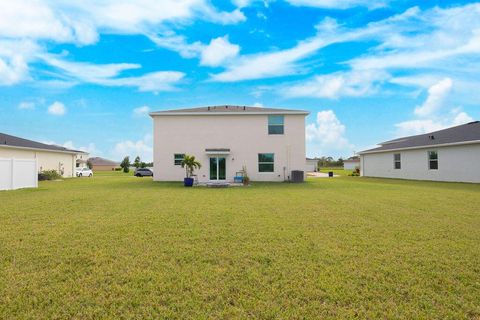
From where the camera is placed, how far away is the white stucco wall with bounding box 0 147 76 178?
77.4 ft

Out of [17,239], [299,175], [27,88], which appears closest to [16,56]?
[27,88]

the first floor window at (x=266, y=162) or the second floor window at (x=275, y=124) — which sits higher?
the second floor window at (x=275, y=124)

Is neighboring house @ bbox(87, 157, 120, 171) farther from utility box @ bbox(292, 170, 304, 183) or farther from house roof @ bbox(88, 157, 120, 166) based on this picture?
utility box @ bbox(292, 170, 304, 183)

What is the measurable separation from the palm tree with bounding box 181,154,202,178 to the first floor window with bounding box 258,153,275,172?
4984 millimetres

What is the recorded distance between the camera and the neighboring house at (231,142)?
866 inches

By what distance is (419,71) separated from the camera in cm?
2028

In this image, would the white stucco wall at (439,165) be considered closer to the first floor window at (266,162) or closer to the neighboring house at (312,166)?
the first floor window at (266,162)

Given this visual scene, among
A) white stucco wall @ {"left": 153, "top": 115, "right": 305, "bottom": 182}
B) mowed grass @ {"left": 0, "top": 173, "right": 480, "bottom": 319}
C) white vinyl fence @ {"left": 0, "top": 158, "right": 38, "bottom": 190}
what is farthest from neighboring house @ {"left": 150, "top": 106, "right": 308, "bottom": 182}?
mowed grass @ {"left": 0, "top": 173, "right": 480, "bottom": 319}

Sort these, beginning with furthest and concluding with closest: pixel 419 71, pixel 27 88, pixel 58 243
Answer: pixel 27 88
pixel 419 71
pixel 58 243

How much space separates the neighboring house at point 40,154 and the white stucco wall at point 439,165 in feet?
116

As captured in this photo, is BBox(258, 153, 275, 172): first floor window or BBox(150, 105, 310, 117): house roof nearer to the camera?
BBox(150, 105, 310, 117): house roof

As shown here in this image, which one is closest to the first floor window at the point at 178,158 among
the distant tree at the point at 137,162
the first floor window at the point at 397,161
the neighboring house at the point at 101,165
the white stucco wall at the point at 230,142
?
the white stucco wall at the point at 230,142

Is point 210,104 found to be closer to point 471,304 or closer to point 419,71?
point 419,71

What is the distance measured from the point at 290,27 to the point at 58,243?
17.3 meters
